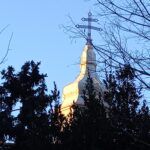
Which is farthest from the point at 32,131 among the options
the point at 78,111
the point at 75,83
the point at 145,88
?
the point at 75,83

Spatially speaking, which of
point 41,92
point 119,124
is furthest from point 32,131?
point 119,124

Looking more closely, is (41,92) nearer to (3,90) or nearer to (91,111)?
(3,90)

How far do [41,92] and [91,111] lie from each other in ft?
14.4

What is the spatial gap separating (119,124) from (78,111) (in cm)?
751

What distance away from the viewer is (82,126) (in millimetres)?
16875

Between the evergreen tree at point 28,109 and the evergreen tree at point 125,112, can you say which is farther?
the evergreen tree at point 28,109

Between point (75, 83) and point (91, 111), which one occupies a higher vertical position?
point (75, 83)

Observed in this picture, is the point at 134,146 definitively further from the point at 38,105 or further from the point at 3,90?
the point at 3,90

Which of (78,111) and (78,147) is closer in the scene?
(78,147)

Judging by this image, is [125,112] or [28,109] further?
[28,109]

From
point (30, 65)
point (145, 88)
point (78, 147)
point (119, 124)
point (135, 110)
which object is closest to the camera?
point (145, 88)

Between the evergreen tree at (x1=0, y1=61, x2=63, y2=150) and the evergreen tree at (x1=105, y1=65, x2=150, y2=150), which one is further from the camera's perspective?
the evergreen tree at (x1=0, y1=61, x2=63, y2=150)

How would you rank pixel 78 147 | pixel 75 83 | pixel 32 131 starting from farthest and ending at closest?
pixel 75 83 → pixel 32 131 → pixel 78 147

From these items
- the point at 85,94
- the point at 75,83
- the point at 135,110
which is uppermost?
the point at 75,83
